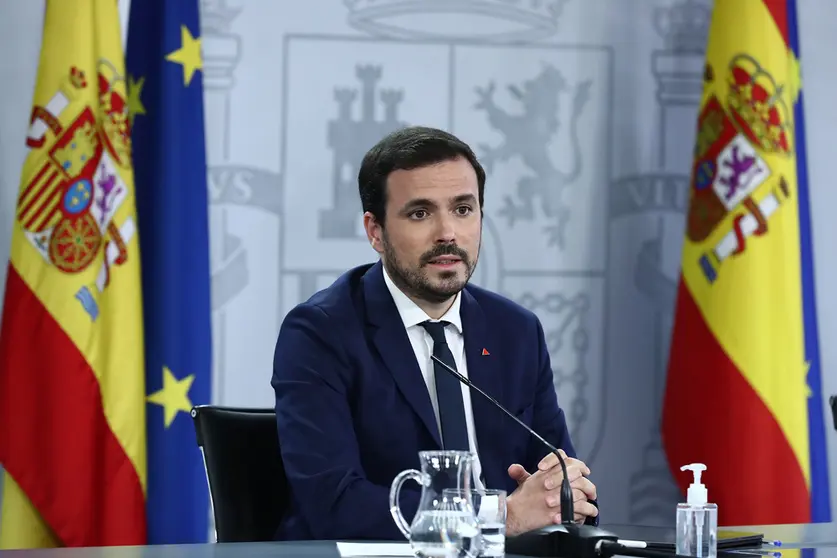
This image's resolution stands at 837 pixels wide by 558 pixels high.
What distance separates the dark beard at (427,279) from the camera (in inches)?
95.0

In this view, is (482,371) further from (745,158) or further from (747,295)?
(745,158)

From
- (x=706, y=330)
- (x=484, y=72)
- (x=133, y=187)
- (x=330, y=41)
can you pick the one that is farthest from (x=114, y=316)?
(x=706, y=330)

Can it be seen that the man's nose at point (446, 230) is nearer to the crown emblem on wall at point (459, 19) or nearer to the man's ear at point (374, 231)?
the man's ear at point (374, 231)

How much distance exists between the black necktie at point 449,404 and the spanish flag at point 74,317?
4.92 ft

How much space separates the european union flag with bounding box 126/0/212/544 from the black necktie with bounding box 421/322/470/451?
1.47m

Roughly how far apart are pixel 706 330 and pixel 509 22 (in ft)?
4.44

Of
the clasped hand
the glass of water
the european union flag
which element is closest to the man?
the clasped hand

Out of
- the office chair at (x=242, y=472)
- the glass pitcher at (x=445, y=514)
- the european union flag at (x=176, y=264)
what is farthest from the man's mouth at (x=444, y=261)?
the european union flag at (x=176, y=264)

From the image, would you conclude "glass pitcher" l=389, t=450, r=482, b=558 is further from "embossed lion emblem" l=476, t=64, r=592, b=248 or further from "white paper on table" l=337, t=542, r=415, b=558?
"embossed lion emblem" l=476, t=64, r=592, b=248

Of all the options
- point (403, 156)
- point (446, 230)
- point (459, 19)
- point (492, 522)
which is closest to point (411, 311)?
point (446, 230)

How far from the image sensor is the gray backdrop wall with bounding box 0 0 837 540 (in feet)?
13.1

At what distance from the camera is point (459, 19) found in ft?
13.6

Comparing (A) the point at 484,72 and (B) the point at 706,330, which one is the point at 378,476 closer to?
(B) the point at 706,330

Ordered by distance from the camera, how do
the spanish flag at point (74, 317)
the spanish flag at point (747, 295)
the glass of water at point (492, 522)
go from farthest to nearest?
the spanish flag at point (747, 295)
the spanish flag at point (74, 317)
the glass of water at point (492, 522)
